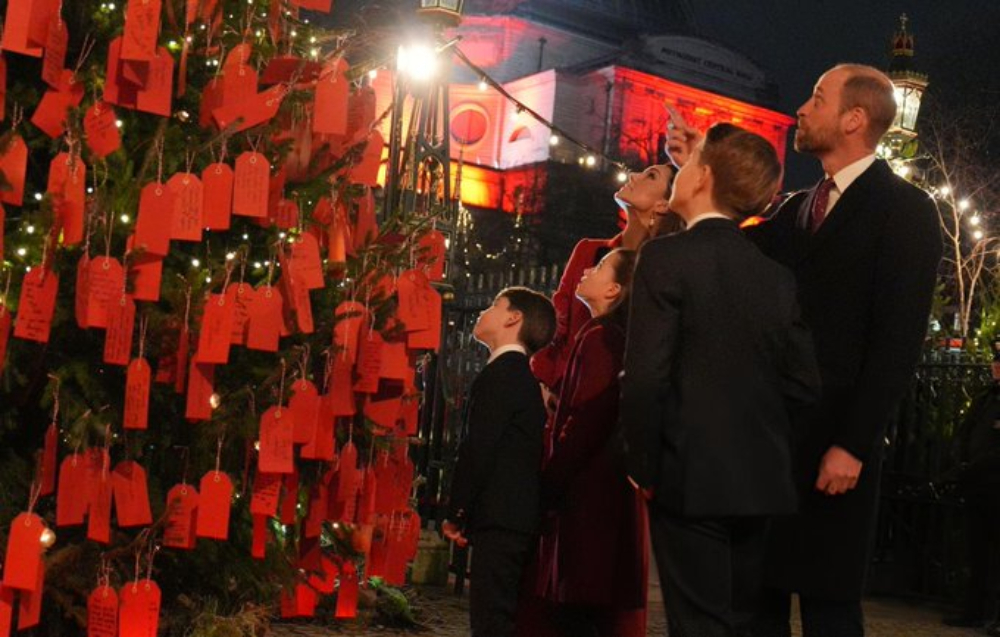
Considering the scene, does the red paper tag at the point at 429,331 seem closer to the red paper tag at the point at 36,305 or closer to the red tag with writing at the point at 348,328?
the red tag with writing at the point at 348,328

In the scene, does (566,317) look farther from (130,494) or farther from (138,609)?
(138,609)

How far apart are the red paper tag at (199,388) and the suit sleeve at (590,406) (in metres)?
1.22

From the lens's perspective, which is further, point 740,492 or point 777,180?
point 777,180

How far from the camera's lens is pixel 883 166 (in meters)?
3.91

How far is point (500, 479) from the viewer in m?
4.75

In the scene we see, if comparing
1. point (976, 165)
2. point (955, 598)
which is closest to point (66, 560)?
point (955, 598)

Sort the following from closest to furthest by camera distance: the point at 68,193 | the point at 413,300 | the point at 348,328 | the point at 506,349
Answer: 1. the point at 68,193
2. the point at 348,328
3. the point at 413,300
4. the point at 506,349

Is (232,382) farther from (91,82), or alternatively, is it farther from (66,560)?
(91,82)

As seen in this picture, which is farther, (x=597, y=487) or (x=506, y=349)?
(x=506, y=349)

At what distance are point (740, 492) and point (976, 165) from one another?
21.7 metres

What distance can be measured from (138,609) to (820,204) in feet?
7.98

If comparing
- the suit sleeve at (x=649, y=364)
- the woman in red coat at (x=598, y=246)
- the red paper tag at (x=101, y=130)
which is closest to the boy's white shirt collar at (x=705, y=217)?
the suit sleeve at (x=649, y=364)

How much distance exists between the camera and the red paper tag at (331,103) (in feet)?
14.6

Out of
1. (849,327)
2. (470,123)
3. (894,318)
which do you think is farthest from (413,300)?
(470,123)
